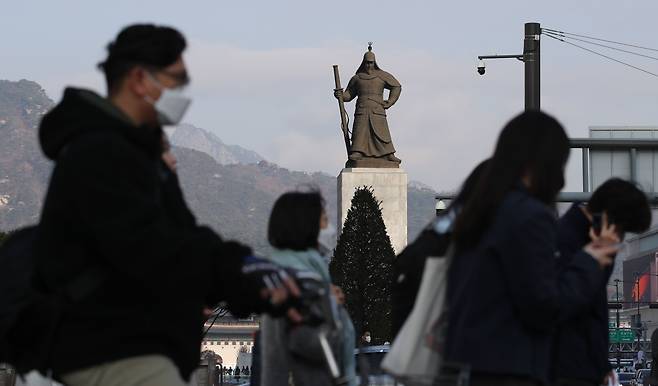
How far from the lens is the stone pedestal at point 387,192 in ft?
172

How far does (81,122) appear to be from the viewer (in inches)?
193

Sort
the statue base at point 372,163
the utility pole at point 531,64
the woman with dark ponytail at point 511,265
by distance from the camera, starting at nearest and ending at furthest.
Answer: the woman with dark ponytail at point 511,265, the utility pole at point 531,64, the statue base at point 372,163

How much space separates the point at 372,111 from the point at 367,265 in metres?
12.3

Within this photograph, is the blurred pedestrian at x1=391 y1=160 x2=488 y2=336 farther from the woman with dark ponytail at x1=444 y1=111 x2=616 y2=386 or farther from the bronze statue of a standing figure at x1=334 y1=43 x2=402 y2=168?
the bronze statue of a standing figure at x1=334 y1=43 x2=402 y2=168

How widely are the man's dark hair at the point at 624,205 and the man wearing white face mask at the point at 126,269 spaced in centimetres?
245

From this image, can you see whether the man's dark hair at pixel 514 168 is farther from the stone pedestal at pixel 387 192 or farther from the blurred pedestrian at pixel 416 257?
the stone pedestal at pixel 387 192

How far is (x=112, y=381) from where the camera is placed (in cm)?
469

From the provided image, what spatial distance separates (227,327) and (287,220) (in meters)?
178

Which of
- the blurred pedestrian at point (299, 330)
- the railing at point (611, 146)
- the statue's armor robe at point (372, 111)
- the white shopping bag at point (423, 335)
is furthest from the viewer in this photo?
the statue's armor robe at point (372, 111)

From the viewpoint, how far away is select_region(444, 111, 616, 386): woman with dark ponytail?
204 inches

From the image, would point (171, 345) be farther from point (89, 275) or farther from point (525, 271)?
point (525, 271)

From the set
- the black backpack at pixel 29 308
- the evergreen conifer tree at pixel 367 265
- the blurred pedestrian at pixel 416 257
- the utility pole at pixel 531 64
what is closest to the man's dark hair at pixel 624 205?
the blurred pedestrian at pixel 416 257

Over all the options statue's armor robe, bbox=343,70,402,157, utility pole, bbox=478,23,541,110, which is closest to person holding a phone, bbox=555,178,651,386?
utility pole, bbox=478,23,541,110


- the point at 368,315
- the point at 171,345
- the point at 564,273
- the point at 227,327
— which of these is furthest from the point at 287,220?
the point at 227,327
